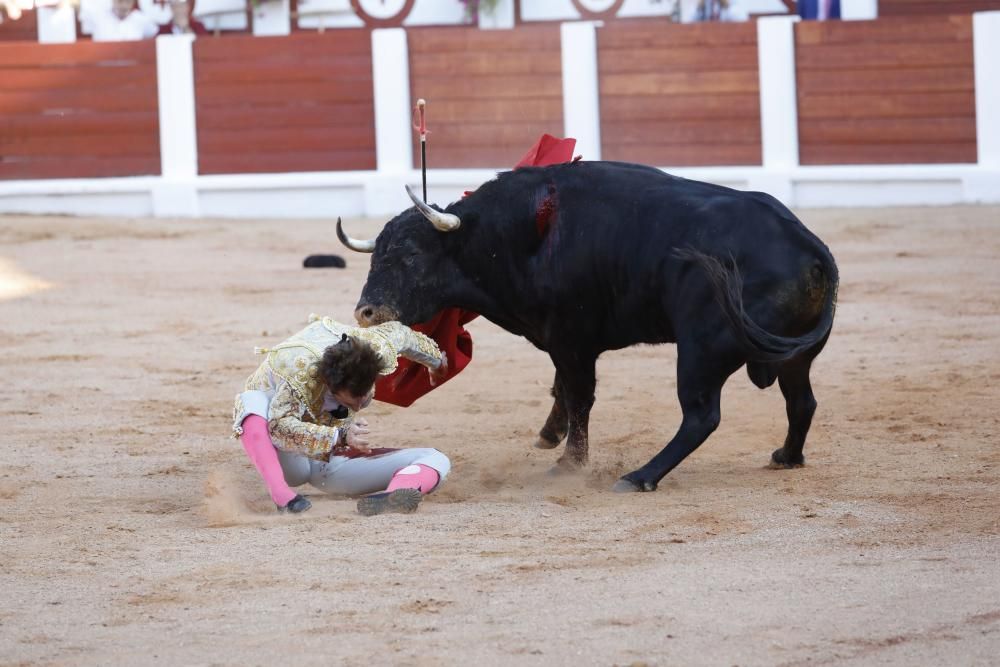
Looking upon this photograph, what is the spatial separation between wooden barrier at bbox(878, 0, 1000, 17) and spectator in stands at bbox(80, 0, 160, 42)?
5962 mm

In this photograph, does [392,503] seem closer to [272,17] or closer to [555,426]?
[555,426]

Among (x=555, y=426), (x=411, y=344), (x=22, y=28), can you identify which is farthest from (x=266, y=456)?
(x=22, y=28)

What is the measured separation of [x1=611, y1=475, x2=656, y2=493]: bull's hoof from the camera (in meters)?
3.96

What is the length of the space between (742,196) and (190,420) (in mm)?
2149

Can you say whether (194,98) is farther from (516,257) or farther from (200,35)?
(516,257)

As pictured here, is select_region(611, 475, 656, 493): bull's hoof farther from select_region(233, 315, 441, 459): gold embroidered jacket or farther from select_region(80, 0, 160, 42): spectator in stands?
select_region(80, 0, 160, 42): spectator in stands

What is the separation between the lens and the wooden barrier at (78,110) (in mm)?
11312

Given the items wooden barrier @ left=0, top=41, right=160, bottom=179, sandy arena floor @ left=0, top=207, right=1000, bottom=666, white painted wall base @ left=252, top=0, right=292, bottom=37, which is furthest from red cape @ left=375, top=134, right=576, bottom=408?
white painted wall base @ left=252, top=0, right=292, bottom=37

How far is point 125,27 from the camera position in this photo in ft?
39.6

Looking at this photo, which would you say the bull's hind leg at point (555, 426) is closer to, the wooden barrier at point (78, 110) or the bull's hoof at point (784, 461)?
the bull's hoof at point (784, 461)

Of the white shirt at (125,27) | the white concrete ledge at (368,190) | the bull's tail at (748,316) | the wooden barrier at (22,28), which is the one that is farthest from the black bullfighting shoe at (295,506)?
the wooden barrier at (22,28)

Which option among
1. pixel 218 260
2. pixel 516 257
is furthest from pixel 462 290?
pixel 218 260

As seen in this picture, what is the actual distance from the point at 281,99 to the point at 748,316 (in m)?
8.16

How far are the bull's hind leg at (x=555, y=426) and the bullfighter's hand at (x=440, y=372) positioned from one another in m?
0.45
